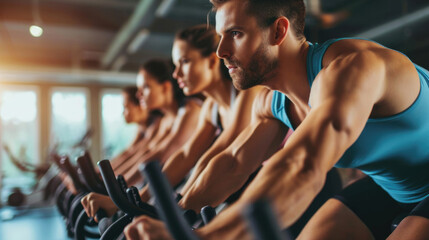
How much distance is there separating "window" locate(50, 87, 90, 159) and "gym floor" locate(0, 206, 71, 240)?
268 cm

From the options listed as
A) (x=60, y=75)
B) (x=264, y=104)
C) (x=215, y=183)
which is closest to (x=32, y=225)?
(x=60, y=75)

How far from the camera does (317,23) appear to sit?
14.0 ft

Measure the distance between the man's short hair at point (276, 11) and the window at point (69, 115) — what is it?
7430mm

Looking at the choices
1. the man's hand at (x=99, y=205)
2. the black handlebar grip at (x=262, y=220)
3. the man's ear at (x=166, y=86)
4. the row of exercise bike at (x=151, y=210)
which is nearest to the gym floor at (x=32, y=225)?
the man's ear at (x=166, y=86)

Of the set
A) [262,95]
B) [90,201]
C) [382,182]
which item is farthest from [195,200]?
[382,182]

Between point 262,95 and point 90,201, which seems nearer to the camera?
point 90,201

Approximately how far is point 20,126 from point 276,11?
25.7 ft

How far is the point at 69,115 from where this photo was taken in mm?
8289

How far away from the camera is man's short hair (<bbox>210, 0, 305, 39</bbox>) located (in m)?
1.03

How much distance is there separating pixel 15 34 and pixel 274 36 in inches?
255

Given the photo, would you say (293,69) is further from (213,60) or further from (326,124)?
(213,60)

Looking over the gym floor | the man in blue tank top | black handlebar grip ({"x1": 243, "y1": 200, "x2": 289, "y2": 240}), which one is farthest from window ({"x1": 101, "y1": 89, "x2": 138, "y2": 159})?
black handlebar grip ({"x1": 243, "y1": 200, "x2": 289, "y2": 240})

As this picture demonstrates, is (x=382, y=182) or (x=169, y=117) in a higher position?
(x=169, y=117)

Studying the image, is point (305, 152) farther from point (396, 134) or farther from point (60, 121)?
point (60, 121)
